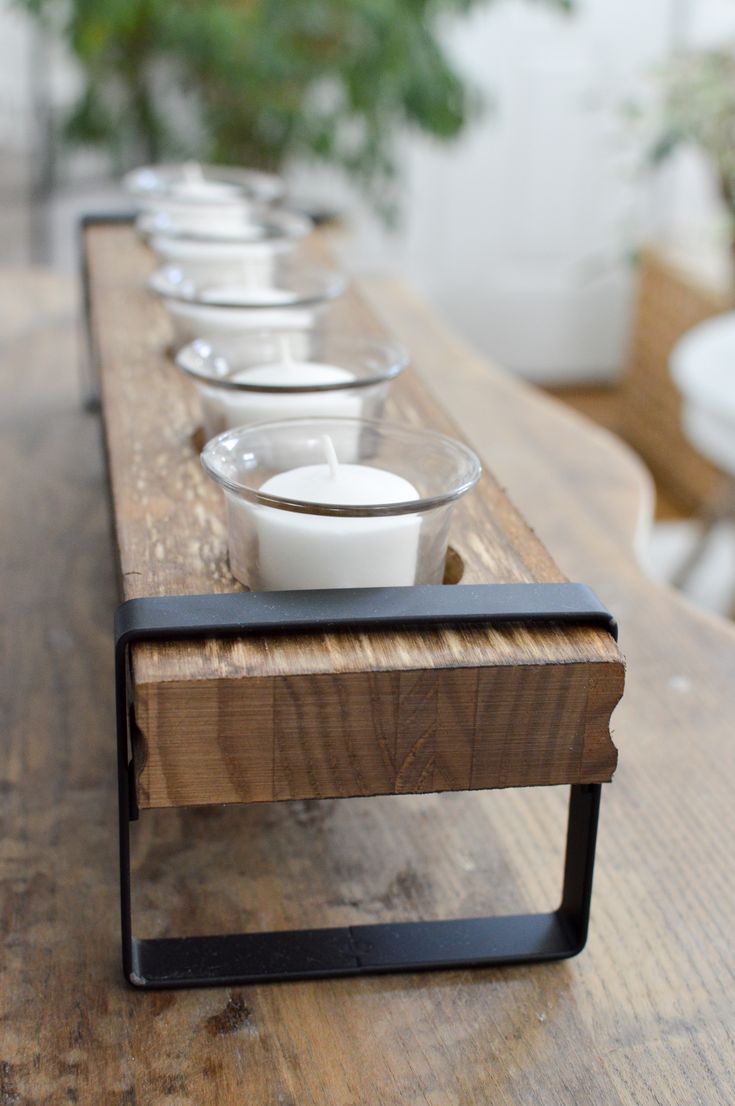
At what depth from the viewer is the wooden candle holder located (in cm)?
53

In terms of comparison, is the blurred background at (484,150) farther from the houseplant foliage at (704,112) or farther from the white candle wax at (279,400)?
the white candle wax at (279,400)

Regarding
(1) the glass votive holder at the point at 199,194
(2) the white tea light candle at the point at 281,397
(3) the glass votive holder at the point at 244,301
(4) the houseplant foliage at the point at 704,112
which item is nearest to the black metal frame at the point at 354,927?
(2) the white tea light candle at the point at 281,397

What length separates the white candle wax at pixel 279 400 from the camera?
0.75m

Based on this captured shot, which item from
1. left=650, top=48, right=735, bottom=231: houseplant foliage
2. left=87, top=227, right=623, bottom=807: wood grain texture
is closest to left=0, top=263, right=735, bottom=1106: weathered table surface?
left=87, top=227, right=623, bottom=807: wood grain texture

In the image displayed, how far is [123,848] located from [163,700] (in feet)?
0.28

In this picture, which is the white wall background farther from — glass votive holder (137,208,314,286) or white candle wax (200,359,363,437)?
white candle wax (200,359,363,437)

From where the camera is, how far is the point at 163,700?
52cm

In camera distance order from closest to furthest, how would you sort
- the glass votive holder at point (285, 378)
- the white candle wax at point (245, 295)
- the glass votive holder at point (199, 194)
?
the glass votive holder at point (285, 378)
the white candle wax at point (245, 295)
the glass votive holder at point (199, 194)

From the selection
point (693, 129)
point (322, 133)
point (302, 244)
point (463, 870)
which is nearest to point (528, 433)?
point (302, 244)

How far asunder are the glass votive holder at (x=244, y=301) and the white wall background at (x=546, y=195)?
81.9 inches

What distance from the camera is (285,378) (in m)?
0.76

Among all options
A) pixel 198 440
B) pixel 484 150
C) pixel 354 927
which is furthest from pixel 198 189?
pixel 484 150

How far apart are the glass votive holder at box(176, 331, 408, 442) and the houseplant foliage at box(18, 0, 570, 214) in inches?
59.2

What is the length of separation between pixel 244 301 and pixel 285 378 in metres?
0.16
